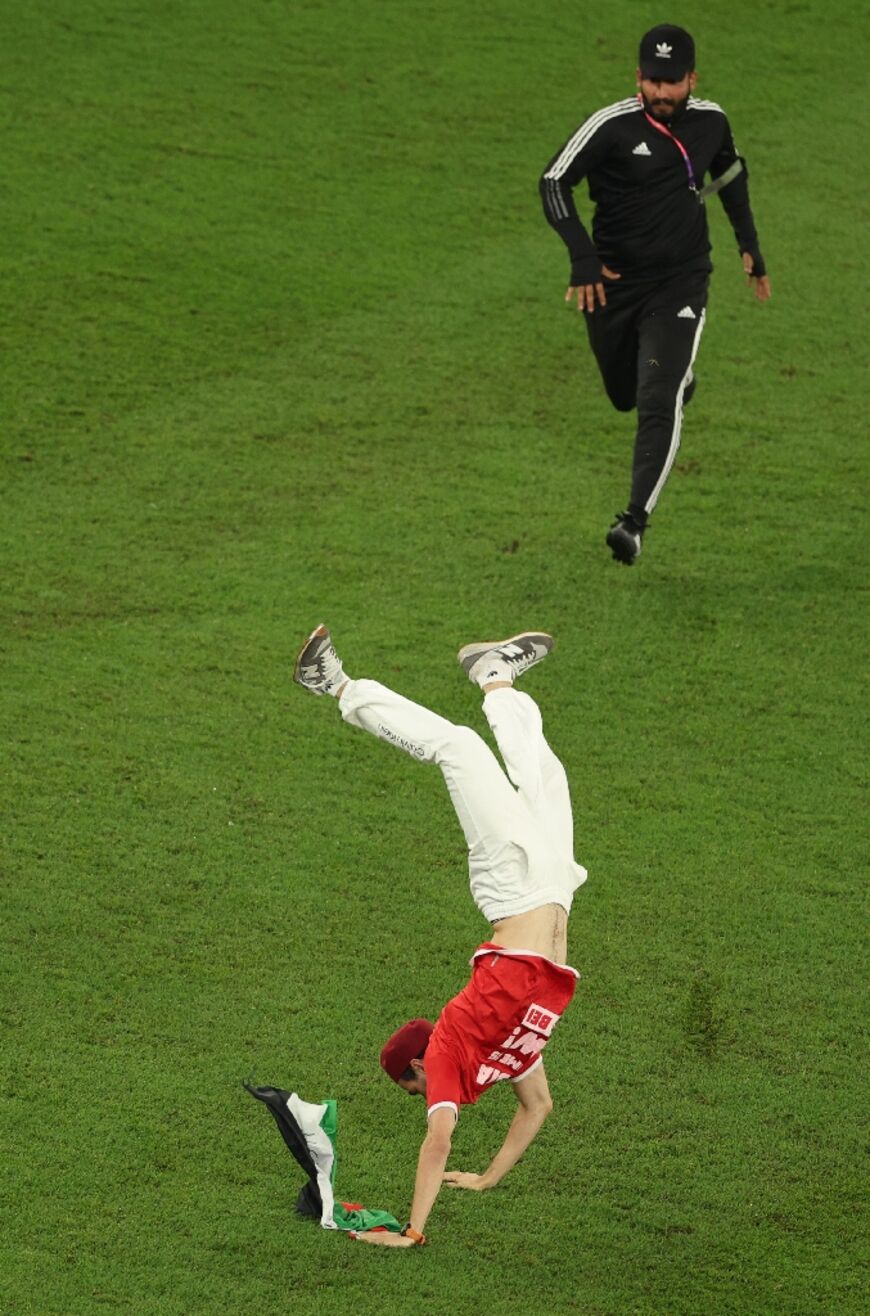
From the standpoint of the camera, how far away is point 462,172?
11.3 meters

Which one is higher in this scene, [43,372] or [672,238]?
[672,238]

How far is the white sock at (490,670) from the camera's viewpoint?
5605 millimetres

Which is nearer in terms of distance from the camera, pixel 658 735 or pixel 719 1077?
pixel 719 1077

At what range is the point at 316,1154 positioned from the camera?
15.5 feet

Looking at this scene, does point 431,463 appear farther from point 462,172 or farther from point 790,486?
point 462,172

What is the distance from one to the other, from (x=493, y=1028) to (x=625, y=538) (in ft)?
9.16

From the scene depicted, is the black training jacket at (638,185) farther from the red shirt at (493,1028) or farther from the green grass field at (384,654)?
the red shirt at (493,1028)

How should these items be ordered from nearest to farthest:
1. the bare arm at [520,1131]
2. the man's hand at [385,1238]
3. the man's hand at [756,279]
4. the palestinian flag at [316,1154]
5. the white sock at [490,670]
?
the palestinian flag at [316,1154] → the man's hand at [385,1238] → the bare arm at [520,1131] → the white sock at [490,670] → the man's hand at [756,279]

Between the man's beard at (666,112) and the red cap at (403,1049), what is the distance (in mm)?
4016

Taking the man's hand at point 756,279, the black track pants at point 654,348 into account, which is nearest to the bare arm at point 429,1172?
the black track pants at point 654,348

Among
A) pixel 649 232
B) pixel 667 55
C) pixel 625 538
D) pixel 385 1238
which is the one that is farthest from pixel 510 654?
pixel 667 55

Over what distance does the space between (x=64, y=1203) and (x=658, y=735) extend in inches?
124

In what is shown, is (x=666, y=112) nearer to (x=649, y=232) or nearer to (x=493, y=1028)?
(x=649, y=232)

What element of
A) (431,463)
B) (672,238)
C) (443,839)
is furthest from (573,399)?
(443,839)
